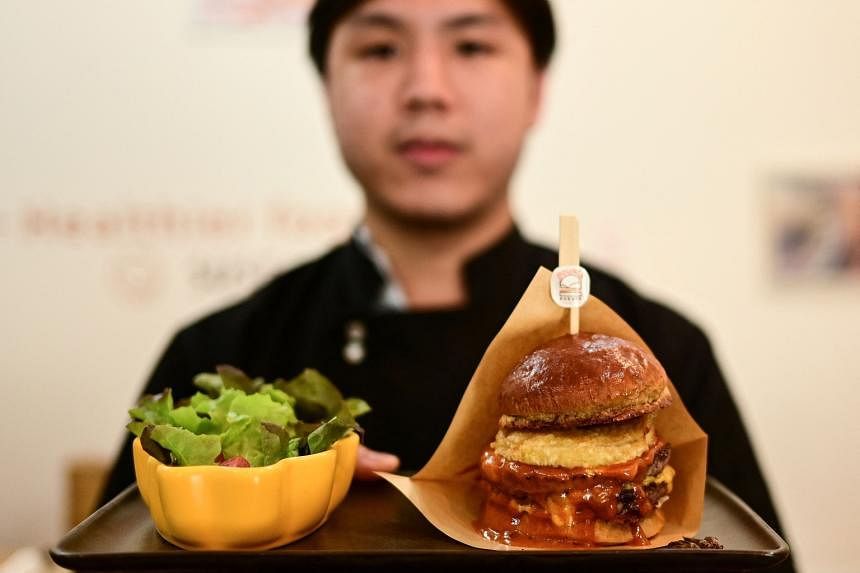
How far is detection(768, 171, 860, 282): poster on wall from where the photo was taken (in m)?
3.21

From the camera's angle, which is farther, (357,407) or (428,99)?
(428,99)

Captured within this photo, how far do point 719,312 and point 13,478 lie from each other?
10.2ft

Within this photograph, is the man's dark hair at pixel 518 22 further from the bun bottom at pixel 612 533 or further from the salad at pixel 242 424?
the bun bottom at pixel 612 533

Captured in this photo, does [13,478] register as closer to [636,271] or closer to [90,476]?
[90,476]

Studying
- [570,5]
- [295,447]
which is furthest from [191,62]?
[295,447]

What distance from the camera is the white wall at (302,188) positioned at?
3188mm

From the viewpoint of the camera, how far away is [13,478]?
330cm

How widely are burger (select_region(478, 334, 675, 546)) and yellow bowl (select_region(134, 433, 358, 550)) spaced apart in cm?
36

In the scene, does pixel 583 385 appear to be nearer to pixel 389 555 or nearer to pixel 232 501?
pixel 389 555

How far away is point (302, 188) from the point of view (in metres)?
3.27

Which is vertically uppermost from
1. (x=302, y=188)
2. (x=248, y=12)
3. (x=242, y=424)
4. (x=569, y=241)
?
(x=248, y=12)

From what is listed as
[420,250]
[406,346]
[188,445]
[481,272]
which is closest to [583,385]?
[188,445]

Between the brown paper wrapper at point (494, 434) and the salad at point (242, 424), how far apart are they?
20 cm

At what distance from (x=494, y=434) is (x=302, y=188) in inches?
76.7
